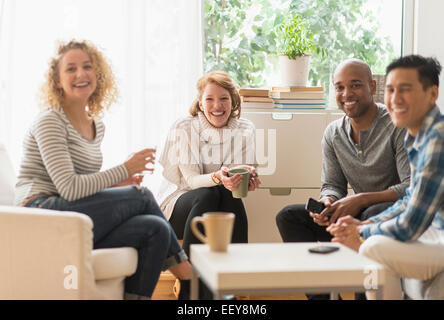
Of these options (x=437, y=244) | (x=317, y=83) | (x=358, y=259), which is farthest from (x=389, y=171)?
(x=317, y=83)

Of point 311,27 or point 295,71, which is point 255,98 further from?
point 311,27

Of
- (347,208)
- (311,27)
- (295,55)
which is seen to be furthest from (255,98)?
(347,208)

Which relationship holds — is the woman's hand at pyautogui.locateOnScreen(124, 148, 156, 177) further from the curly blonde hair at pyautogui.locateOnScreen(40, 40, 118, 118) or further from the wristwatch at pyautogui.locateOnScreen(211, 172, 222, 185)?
the wristwatch at pyautogui.locateOnScreen(211, 172, 222, 185)

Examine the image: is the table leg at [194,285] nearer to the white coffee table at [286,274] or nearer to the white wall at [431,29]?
the white coffee table at [286,274]

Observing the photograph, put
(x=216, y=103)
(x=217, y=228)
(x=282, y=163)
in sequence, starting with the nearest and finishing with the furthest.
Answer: (x=217, y=228) → (x=216, y=103) → (x=282, y=163)

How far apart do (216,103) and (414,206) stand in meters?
1.34

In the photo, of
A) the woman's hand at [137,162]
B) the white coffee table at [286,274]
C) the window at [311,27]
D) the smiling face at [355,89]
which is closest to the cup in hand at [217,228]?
the white coffee table at [286,274]

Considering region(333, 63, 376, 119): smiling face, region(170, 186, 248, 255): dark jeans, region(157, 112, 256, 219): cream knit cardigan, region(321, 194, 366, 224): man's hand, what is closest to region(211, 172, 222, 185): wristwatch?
region(170, 186, 248, 255): dark jeans

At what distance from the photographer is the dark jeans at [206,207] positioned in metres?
2.65

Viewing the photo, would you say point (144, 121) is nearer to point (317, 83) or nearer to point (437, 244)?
point (317, 83)

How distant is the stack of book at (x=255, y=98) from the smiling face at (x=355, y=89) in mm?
762

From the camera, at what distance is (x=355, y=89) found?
2.57 m

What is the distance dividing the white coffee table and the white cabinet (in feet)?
5.36

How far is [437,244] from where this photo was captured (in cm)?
184
